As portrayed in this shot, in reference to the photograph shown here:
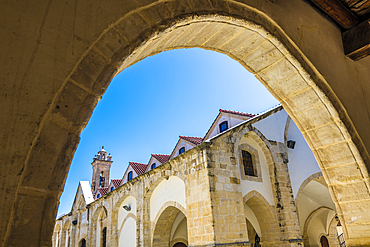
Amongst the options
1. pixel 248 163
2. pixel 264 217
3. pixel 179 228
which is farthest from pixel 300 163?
pixel 179 228

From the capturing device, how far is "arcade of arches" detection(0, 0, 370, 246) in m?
1.07

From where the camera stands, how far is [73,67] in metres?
1.26

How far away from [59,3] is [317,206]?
12.3m

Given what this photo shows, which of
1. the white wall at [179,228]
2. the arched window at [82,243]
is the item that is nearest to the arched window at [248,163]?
the white wall at [179,228]

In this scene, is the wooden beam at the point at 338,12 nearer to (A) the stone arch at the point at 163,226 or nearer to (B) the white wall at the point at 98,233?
(A) the stone arch at the point at 163,226

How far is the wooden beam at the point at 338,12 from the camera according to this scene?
306cm

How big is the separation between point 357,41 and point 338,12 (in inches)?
16.9

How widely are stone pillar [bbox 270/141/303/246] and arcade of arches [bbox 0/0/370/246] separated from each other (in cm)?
643

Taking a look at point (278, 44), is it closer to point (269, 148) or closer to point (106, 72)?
point (106, 72)

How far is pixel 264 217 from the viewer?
30.3 feet

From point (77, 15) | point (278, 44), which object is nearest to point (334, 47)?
point (278, 44)

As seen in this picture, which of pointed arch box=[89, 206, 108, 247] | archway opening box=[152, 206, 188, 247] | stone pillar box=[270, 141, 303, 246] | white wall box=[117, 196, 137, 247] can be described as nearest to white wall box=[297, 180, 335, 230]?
stone pillar box=[270, 141, 303, 246]

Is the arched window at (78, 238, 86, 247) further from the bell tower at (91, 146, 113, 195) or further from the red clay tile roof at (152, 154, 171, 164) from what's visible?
the red clay tile roof at (152, 154, 171, 164)

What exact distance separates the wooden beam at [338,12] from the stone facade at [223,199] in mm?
5055
